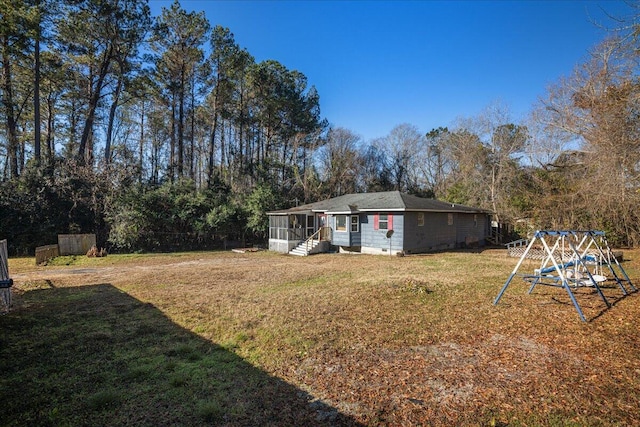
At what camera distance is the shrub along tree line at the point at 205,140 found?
1520 cm

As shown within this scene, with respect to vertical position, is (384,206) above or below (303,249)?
above

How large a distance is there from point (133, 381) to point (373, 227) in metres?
15.7

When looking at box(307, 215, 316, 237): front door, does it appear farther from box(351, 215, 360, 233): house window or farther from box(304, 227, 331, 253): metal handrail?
box(351, 215, 360, 233): house window

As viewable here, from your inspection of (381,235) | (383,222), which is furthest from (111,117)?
(381,235)

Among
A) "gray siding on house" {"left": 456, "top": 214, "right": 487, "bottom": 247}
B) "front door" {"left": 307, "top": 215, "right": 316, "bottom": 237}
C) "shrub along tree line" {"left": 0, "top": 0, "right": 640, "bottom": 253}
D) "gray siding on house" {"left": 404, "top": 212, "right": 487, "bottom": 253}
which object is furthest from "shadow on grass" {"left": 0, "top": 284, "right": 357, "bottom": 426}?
"gray siding on house" {"left": 456, "top": 214, "right": 487, "bottom": 247}

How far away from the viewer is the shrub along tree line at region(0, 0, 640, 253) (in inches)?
599

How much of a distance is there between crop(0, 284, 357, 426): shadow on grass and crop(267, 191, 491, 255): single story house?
43.7 feet

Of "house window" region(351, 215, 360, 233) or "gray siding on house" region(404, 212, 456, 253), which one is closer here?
"gray siding on house" region(404, 212, 456, 253)

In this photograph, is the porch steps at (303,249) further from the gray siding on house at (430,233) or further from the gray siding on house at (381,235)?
the gray siding on house at (430,233)

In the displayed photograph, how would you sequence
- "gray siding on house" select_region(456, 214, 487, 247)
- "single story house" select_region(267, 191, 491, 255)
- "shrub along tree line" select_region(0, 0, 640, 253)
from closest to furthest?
"shrub along tree line" select_region(0, 0, 640, 253) → "single story house" select_region(267, 191, 491, 255) → "gray siding on house" select_region(456, 214, 487, 247)

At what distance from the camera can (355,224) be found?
19.3 metres

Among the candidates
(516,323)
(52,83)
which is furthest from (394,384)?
(52,83)

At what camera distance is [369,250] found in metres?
18.7

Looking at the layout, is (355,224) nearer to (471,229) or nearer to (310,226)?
(310,226)
